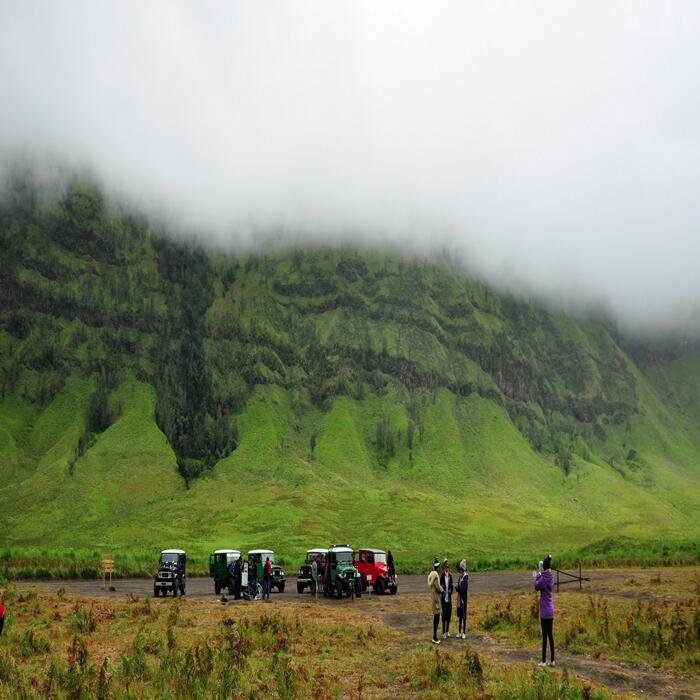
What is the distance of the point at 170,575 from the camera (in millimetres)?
46562

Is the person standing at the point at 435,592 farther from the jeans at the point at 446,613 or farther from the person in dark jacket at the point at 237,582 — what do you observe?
the person in dark jacket at the point at 237,582

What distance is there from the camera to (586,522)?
535 ft

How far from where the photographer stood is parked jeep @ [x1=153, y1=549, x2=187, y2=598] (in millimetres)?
46312

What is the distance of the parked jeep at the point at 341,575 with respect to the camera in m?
49.0

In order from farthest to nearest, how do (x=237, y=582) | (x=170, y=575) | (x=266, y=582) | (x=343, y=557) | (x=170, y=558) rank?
(x=343, y=557), (x=170, y=558), (x=170, y=575), (x=266, y=582), (x=237, y=582)

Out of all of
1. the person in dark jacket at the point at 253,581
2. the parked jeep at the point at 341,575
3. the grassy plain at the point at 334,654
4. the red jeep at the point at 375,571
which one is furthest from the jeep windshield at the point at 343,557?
the grassy plain at the point at 334,654

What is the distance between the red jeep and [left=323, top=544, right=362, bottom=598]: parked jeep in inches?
91.3

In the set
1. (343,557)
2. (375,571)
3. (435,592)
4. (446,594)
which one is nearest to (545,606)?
(435,592)

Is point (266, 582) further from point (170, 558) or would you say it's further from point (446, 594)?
point (446, 594)

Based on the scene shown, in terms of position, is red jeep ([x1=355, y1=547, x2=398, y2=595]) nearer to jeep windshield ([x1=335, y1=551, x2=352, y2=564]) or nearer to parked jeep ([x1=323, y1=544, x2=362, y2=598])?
parked jeep ([x1=323, y1=544, x2=362, y2=598])

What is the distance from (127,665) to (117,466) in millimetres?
157635

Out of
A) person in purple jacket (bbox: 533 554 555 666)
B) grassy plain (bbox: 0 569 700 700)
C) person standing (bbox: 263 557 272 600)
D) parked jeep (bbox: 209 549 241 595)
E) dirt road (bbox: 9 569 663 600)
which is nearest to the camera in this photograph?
grassy plain (bbox: 0 569 700 700)

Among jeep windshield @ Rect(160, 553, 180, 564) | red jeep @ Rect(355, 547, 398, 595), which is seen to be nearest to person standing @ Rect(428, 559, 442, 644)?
red jeep @ Rect(355, 547, 398, 595)

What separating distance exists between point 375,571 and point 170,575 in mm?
14913
